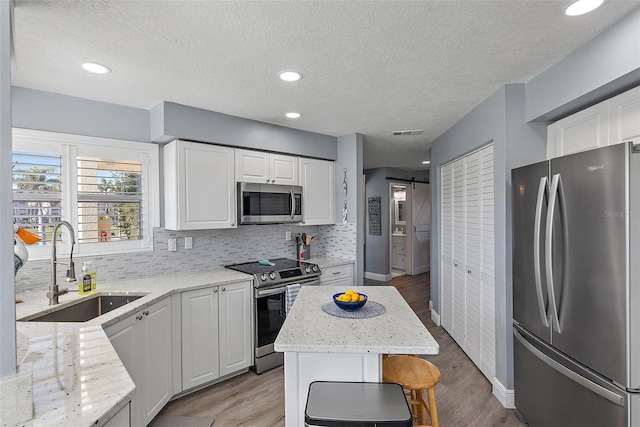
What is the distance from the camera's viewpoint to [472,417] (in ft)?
7.48

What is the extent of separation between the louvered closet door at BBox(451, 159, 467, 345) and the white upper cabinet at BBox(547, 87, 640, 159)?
106 centimetres

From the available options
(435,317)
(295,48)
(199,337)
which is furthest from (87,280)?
(435,317)

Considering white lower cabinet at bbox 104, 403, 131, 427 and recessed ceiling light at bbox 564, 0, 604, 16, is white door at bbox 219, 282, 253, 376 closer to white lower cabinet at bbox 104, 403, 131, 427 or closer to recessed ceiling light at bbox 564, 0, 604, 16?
white lower cabinet at bbox 104, 403, 131, 427

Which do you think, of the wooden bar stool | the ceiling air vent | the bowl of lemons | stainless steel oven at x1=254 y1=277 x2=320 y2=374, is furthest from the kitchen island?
the ceiling air vent

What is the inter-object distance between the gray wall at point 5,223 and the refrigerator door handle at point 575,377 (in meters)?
2.44

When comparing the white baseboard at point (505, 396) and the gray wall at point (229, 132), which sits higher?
the gray wall at point (229, 132)

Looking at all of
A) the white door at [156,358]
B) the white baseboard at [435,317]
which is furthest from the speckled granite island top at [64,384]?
the white baseboard at [435,317]

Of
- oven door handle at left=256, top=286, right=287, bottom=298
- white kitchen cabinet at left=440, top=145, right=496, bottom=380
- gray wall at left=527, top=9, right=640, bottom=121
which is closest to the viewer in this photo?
gray wall at left=527, top=9, right=640, bottom=121

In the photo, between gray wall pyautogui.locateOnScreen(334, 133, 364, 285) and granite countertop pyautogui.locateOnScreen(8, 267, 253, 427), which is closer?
granite countertop pyautogui.locateOnScreen(8, 267, 253, 427)

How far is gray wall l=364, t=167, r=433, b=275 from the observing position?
257 inches

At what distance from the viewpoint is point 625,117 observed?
1705 mm

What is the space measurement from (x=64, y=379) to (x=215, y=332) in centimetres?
173

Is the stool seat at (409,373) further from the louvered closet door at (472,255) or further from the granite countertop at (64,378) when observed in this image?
the louvered closet door at (472,255)

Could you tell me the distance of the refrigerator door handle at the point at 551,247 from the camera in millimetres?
1734
